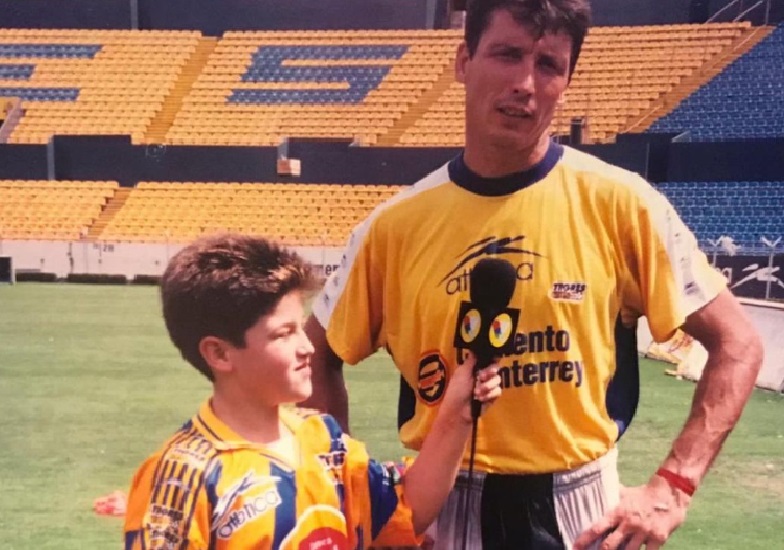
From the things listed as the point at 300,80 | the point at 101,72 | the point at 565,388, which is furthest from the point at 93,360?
the point at 101,72

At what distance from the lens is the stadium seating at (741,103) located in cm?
2023

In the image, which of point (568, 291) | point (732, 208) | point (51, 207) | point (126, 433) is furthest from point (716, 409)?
point (51, 207)

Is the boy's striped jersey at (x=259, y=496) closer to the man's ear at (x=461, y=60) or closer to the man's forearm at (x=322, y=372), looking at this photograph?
the man's forearm at (x=322, y=372)

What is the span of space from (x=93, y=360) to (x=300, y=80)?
61.7ft

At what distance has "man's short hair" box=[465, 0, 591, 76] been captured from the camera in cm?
175

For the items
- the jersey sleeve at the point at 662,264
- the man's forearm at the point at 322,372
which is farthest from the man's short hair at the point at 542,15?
the man's forearm at the point at 322,372

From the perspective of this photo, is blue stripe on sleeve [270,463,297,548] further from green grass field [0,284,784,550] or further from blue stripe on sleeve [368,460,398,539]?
green grass field [0,284,784,550]

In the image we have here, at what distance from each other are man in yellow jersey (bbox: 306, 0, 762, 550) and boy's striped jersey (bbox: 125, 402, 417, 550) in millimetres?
191

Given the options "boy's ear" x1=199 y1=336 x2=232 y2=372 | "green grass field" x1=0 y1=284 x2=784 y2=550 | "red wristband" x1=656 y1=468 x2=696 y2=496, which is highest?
"boy's ear" x1=199 y1=336 x2=232 y2=372

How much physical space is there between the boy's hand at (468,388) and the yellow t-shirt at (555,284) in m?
0.15

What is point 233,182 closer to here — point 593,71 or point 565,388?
point 593,71

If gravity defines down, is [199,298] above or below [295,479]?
above

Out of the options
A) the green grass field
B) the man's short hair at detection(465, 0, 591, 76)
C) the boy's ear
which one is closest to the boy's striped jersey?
the boy's ear

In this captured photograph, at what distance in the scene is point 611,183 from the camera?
73.1 inches
